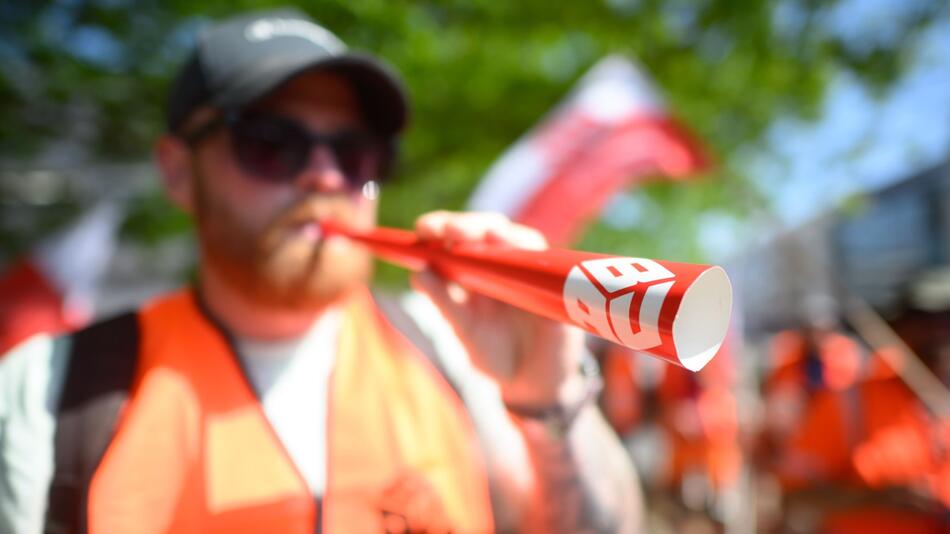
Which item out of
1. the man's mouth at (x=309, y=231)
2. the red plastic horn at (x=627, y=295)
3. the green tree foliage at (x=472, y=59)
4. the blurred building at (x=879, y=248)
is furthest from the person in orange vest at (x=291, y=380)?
the blurred building at (x=879, y=248)

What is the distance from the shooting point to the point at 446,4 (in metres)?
4.89

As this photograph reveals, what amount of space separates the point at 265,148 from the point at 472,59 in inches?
156

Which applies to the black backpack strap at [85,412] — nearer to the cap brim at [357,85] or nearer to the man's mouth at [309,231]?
the man's mouth at [309,231]

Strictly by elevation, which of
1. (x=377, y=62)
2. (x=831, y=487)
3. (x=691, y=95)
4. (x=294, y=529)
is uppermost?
(x=691, y=95)

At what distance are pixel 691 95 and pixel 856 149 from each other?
5.23 feet

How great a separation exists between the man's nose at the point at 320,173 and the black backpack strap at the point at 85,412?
1.51 ft

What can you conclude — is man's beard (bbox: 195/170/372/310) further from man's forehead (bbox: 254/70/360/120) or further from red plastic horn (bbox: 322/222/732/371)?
red plastic horn (bbox: 322/222/732/371)

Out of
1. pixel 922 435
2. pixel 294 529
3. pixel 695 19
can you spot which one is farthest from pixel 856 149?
pixel 294 529

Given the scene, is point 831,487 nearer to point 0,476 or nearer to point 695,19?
point 695,19

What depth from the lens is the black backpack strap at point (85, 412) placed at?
110cm

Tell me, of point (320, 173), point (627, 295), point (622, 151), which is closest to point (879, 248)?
point (622, 151)

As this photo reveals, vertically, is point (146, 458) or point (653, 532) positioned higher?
point (146, 458)

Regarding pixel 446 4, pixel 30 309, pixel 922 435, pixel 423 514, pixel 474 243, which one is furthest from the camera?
pixel 446 4

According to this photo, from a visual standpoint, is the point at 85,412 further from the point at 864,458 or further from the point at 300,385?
the point at 864,458
